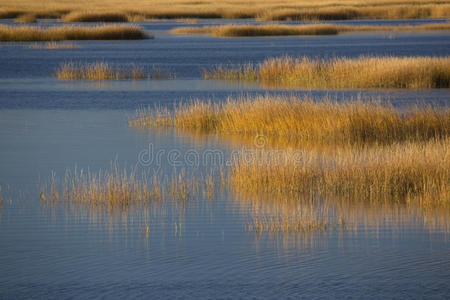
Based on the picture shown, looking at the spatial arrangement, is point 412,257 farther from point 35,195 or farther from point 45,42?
point 45,42

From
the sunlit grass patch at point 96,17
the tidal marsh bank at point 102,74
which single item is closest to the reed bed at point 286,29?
the sunlit grass patch at point 96,17

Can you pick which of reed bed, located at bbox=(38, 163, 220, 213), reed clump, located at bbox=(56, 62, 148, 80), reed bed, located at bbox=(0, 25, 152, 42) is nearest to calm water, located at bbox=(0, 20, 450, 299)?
reed bed, located at bbox=(38, 163, 220, 213)

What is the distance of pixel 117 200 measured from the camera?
1026cm

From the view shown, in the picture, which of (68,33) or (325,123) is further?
(68,33)

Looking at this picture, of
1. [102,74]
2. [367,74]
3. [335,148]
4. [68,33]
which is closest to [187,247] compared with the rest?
[335,148]

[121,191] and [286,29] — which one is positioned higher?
[121,191]

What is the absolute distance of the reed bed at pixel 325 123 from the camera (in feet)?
48.2

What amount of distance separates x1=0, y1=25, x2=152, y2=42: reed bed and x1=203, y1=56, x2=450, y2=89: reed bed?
83.7 ft

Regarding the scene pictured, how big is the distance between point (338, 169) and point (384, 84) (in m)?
13.5

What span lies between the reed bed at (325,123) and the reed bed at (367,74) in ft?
25.8

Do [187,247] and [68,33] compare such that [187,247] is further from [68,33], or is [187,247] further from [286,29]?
[286,29]

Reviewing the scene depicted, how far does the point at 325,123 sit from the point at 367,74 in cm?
919

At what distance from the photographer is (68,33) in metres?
50.3

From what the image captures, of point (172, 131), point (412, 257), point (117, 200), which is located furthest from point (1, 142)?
point (412, 257)
